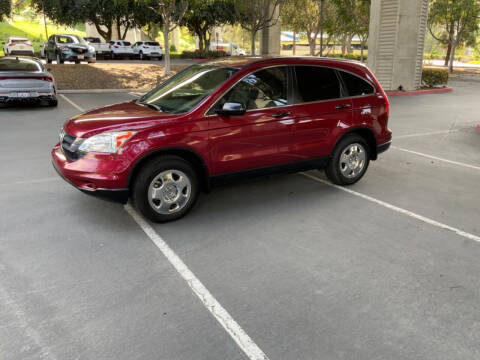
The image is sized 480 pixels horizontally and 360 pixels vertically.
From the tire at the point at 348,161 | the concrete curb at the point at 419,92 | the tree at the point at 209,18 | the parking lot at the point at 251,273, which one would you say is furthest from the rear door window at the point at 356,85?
the tree at the point at 209,18

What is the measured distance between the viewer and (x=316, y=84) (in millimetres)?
5832

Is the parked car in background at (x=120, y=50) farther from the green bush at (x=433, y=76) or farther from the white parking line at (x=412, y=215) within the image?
the white parking line at (x=412, y=215)

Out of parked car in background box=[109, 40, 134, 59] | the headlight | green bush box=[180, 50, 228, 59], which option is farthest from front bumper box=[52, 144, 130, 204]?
green bush box=[180, 50, 228, 59]

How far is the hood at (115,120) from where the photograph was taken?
4.68 m

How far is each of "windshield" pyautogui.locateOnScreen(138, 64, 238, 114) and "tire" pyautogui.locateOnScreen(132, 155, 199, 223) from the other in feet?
2.15

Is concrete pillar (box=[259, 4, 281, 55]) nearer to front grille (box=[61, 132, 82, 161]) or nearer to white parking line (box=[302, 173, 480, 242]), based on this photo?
white parking line (box=[302, 173, 480, 242])

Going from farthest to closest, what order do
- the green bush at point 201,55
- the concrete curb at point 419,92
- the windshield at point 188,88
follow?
the green bush at point 201,55
the concrete curb at point 419,92
the windshield at point 188,88

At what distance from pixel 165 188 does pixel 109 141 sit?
2.59ft

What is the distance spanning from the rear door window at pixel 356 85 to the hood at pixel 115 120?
8.66ft

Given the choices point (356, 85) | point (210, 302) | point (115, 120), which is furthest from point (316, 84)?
point (210, 302)

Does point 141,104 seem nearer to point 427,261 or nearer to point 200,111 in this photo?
point 200,111

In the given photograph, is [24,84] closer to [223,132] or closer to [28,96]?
[28,96]

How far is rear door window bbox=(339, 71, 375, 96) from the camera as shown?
6.13m

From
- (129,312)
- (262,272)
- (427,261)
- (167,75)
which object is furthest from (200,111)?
(167,75)
